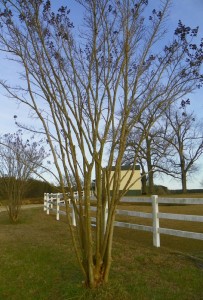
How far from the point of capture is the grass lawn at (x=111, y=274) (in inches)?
198

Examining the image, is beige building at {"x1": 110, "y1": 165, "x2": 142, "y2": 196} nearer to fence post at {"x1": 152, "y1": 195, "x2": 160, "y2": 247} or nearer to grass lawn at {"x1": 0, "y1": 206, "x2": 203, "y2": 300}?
fence post at {"x1": 152, "y1": 195, "x2": 160, "y2": 247}

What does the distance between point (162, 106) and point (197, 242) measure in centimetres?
470

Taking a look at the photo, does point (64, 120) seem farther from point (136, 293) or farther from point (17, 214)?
point (17, 214)

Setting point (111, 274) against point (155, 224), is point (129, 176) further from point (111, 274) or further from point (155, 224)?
point (155, 224)

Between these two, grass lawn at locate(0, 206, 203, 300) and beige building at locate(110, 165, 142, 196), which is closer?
grass lawn at locate(0, 206, 203, 300)

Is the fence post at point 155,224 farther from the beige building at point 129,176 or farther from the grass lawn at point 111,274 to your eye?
the beige building at point 129,176

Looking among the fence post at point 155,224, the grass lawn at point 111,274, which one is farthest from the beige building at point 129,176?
the grass lawn at point 111,274

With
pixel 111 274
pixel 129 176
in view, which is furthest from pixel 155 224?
pixel 111 274

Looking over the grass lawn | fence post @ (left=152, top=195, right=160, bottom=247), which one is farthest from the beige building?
the grass lawn

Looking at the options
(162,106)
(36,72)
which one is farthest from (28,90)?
(162,106)

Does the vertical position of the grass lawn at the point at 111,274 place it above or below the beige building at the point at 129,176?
below

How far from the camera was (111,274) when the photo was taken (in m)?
5.82

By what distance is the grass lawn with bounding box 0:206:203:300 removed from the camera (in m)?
5.03

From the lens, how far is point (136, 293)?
4.99m
